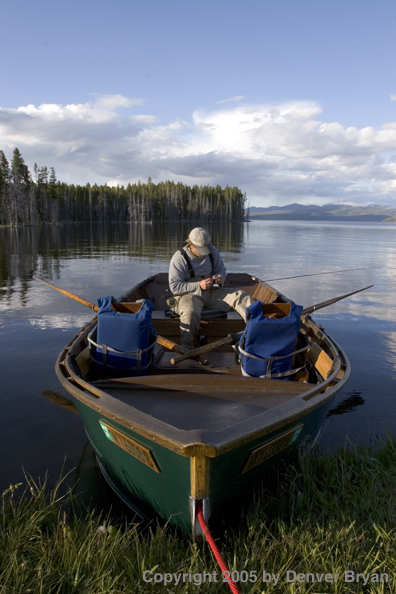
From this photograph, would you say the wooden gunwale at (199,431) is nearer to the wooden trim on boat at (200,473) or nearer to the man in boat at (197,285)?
the wooden trim on boat at (200,473)

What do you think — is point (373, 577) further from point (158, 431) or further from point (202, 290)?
point (202, 290)

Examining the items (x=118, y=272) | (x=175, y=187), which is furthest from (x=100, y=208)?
(x=118, y=272)

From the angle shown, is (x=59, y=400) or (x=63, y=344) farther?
(x=63, y=344)

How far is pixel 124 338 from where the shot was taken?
15.4ft

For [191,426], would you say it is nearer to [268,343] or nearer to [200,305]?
[268,343]

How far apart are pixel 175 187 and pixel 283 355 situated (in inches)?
4900

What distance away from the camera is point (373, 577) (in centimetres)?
285

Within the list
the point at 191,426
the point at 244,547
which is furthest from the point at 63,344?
the point at 244,547

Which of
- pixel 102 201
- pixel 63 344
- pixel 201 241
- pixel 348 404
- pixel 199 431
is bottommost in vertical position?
pixel 348 404

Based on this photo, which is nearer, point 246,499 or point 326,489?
point 246,499

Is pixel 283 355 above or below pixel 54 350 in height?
above

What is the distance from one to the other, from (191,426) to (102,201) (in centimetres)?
11639

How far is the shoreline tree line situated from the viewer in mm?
69625

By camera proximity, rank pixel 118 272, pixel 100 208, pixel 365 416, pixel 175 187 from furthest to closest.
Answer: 1. pixel 175 187
2. pixel 100 208
3. pixel 118 272
4. pixel 365 416
